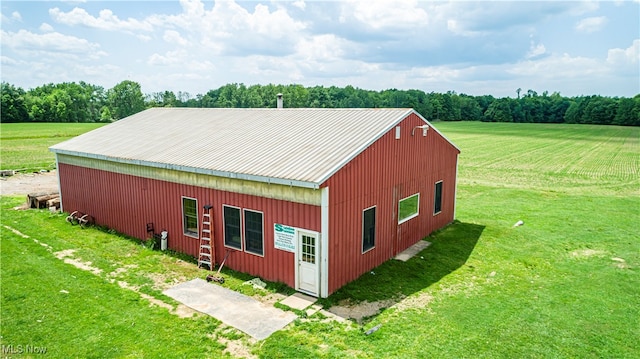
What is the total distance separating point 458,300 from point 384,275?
87.7 inches

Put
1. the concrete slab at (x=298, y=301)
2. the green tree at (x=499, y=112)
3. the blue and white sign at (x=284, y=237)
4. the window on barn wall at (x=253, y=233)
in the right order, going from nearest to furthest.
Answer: the concrete slab at (x=298, y=301), the blue and white sign at (x=284, y=237), the window on barn wall at (x=253, y=233), the green tree at (x=499, y=112)

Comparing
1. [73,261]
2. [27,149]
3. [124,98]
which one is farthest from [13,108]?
[73,261]

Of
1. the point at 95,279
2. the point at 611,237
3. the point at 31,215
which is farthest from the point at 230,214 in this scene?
the point at 611,237

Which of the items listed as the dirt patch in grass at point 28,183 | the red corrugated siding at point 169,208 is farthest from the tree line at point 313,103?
the red corrugated siding at point 169,208

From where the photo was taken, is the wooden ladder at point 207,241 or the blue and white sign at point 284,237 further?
the wooden ladder at point 207,241

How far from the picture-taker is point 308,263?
1077cm

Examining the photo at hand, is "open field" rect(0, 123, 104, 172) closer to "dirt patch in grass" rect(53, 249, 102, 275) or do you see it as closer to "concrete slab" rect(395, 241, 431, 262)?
"dirt patch in grass" rect(53, 249, 102, 275)

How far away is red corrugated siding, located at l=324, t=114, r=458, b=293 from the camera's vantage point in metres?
10.9

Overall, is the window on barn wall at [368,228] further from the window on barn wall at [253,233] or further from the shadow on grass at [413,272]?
the window on barn wall at [253,233]

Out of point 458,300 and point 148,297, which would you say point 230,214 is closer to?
point 148,297

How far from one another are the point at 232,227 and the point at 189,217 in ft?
6.73

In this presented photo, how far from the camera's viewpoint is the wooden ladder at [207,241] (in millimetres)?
12578

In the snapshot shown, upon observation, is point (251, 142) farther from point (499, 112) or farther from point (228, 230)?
point (499, 112)

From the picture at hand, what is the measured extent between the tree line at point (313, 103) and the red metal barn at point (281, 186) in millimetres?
80583
